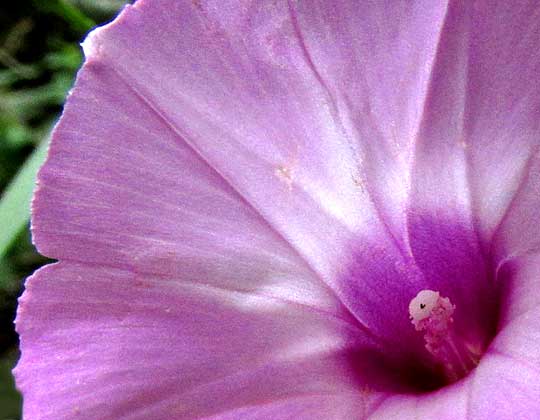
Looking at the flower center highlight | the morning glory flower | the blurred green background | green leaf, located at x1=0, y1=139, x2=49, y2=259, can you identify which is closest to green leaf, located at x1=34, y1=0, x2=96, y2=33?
green leaf, located at x1=0, y1=139, x2=49, y2=259

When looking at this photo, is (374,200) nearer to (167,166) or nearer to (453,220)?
(453,220)

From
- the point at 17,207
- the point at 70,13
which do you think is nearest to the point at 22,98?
the point at 70,13

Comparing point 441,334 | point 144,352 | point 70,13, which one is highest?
point 70,13

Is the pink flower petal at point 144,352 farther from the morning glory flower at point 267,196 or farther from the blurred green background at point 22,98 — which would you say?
the blurred green background at point 22,98

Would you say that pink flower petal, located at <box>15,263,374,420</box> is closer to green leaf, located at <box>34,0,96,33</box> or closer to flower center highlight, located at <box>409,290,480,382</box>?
flower center highlight, located at <box>409,290,480,382</box>

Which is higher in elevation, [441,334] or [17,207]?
[17,207]

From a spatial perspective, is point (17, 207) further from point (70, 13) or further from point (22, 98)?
point (22, 98)
